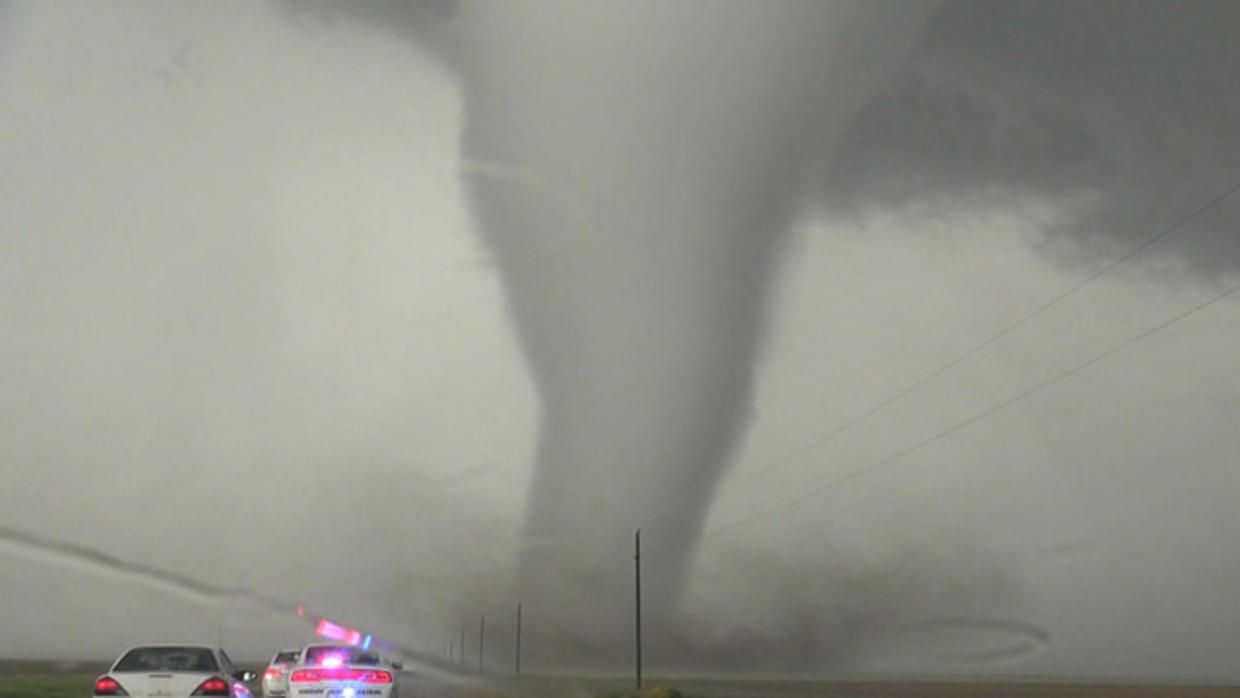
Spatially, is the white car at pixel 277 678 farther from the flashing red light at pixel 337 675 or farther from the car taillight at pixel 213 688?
the car taillight at pixel 213 688

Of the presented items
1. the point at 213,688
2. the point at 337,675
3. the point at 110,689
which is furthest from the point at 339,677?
the point at 110,689

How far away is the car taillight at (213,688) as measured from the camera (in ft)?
81.1

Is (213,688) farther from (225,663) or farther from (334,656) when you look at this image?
(334,656)

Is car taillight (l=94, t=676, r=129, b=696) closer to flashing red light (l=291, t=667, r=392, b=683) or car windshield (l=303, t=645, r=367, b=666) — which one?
flashing red light (l=291, t=667, r=392, b=683)

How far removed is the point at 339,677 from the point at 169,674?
1059 cm

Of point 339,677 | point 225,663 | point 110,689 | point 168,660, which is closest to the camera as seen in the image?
point 110,689

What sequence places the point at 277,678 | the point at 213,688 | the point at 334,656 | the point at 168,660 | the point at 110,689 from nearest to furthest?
1. the point at 110,689
2. the point at 213,688
3. the point at 168,660
4. the point at 334,656
5. the point at 277,678

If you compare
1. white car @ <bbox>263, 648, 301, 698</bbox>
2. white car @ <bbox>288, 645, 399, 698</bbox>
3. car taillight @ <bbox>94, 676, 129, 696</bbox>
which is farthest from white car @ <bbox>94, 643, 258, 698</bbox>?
white car @ <bbox>263, 648, 301, 698</bbox>

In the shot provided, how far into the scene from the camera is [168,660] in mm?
26078

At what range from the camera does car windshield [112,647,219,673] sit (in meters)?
25.7

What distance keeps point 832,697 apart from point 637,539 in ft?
61.0

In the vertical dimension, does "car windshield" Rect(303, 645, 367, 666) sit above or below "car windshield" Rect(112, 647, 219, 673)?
above

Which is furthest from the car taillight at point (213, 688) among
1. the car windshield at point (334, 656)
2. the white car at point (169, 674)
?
the car windshield at point (334, 656)

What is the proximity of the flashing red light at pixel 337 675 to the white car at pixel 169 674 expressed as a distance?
294 inches
